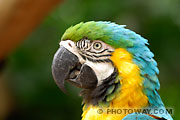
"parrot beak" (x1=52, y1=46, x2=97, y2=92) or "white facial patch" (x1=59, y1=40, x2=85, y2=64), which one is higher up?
"white facial patch" (x1=59, y1=40, x2=85, y2=64)

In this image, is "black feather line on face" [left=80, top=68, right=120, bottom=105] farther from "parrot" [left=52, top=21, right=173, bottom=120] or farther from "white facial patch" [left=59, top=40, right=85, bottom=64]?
"white facial patch" [left=59, top=40, right=85, bottom=64]

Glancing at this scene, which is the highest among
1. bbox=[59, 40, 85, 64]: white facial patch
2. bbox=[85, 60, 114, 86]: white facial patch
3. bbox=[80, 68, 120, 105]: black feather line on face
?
bbox=[59, 40, 85, 64]: white facial patch

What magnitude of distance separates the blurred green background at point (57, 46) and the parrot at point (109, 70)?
1635 millimetres

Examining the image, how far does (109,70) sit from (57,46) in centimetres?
207

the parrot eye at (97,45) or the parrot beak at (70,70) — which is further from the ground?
the parrot eye at (97,45)

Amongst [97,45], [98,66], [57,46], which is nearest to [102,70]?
[98,66]

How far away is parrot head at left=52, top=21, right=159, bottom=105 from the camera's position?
181 centimetres

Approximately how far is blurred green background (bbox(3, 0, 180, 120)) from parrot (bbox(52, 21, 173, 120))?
1.64m

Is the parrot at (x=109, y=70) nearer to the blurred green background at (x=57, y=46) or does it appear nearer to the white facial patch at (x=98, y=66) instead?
the white facial patch at (x=98, y=66)

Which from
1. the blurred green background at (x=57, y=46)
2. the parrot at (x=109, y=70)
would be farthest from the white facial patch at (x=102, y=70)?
the blurred green background at (x=57, y=46)

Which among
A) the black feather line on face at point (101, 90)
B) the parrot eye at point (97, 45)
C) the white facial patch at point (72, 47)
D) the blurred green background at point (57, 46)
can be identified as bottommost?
the black feather line on face at point (101, 90)

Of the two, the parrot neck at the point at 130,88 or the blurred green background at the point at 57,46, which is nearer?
the parrot neck at the point at 130,88

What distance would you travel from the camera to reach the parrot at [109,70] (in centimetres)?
178

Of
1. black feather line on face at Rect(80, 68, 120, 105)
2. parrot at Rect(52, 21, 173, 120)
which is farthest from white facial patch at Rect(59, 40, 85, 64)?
black feather line on face at Rect(80, 68, 120, 105)
